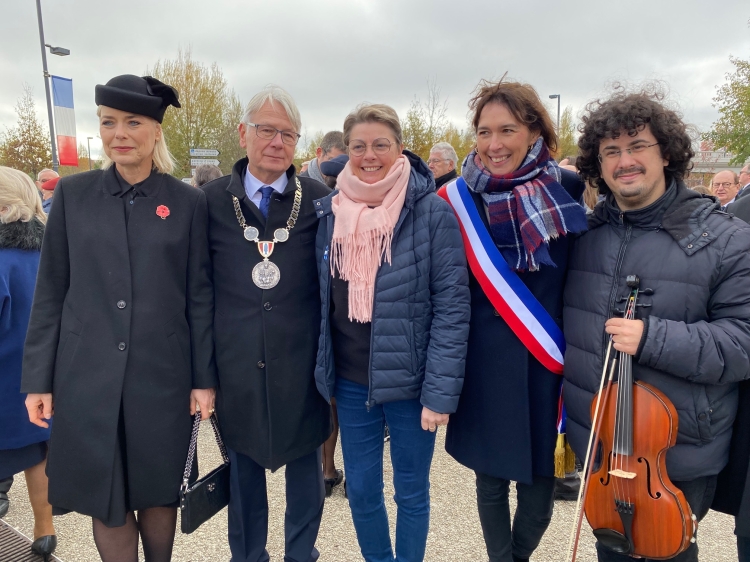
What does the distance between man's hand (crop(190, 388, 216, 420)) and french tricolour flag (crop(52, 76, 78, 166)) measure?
38.3 ft

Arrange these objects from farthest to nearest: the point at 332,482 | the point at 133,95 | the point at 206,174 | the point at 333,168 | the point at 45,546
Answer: the point at 206,174
the point at 332,482
the point at 45,546
the point at 333,168
the point at 133,95

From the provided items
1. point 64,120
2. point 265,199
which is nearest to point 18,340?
point 265,199

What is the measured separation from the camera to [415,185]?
2.15 m

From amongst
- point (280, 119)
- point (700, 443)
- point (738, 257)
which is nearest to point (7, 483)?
point (280, 119)

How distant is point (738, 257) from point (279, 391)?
1811mm

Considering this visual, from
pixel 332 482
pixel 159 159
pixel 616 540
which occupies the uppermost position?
pixel 159 159

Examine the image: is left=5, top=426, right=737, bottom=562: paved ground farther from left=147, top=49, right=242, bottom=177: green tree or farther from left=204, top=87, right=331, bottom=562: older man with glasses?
left=147, top=49, right=242, bottom=177: green tree

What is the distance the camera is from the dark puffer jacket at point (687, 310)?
1.63 metres

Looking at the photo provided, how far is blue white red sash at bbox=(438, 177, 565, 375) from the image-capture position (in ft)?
6.82

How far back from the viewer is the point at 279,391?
2.24 metres

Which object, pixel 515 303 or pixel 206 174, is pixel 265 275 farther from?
pixel 206 174

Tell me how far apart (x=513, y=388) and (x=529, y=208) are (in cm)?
76

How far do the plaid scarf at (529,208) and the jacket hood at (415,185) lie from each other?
0.19 meters

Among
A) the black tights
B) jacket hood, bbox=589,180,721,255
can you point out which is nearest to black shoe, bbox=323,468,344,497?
the black tights
